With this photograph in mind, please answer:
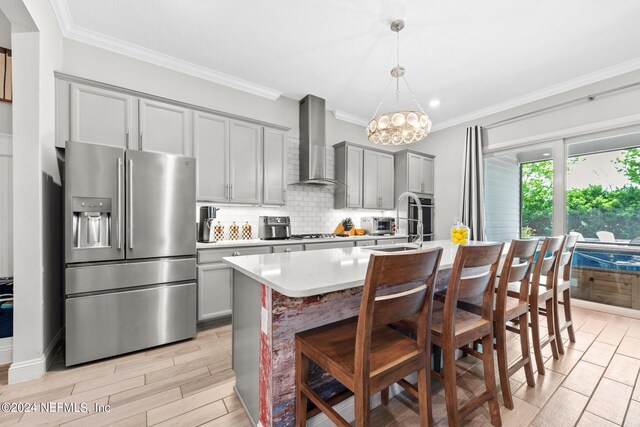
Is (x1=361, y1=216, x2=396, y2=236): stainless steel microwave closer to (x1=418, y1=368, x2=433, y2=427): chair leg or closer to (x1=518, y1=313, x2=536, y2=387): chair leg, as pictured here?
(x1=518, y1=313, x2=536, y2=387): chair leg

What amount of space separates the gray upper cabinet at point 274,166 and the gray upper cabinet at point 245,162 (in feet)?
0.27

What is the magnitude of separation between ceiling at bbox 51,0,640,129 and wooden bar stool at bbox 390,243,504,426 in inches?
86.3

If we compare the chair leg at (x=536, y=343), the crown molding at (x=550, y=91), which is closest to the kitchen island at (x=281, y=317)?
the chair leg at (x=536, y=343)

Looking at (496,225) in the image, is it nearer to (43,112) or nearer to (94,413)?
(94,413)

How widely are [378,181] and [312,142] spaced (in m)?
1.40

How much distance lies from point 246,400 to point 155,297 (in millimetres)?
1336

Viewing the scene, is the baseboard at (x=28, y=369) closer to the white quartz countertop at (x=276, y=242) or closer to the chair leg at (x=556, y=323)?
the white quartz countertop at (x=276, y=242)

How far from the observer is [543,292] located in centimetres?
218

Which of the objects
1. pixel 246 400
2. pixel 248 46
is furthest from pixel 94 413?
pixel 248 46

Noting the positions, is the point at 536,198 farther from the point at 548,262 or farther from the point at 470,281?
the point at 470,281

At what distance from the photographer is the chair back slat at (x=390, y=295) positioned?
990 mm

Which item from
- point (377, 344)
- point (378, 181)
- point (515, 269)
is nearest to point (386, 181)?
point (378, 181)

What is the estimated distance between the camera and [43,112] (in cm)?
206

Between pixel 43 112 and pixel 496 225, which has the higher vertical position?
pixel 43 112
